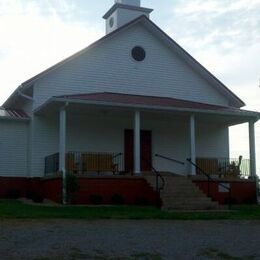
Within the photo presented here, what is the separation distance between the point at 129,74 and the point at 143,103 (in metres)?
3.72

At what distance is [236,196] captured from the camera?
24438 millimetres

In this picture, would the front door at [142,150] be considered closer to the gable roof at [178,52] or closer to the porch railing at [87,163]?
the porch railing at [87,163]

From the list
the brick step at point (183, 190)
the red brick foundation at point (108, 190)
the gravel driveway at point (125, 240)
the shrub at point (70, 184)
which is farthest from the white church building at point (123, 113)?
the gravel driveway at point (125, 240)

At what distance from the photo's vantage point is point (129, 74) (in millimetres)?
26594

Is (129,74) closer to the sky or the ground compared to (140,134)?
closer to the sky

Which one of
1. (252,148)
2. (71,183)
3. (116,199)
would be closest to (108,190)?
(116,199)

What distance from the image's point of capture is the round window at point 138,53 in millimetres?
26953

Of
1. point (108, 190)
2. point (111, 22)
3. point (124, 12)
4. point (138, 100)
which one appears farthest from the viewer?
point (111, 22)

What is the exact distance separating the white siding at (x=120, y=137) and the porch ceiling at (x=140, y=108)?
0.67 meters

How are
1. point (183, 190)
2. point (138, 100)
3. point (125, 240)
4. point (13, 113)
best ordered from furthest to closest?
1. point (13, 113)
2. point (138, 100)
3. point (183, 190)
4. point (125, 240)

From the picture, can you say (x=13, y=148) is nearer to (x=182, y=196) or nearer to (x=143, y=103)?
(x=143, y=103)

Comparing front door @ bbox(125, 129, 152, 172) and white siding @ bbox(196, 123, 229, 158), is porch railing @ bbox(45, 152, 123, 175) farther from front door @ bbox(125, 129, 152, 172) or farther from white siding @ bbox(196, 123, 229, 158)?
white siding @ bbox(196, 123, 229, 158)

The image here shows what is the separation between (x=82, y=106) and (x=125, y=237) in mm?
11303

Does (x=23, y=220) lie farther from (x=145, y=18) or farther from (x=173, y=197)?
(x=145, y=18)
